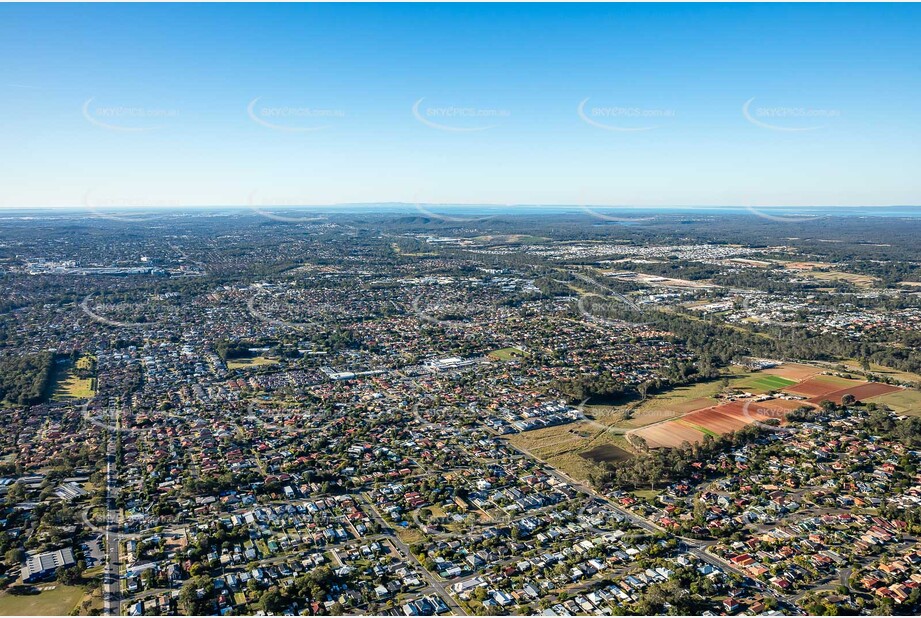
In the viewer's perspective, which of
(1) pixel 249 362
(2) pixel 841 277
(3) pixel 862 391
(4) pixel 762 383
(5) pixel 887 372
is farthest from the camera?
(2) pixel 841 277

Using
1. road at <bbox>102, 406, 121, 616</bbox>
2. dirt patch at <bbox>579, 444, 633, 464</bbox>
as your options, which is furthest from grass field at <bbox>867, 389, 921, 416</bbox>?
road at <bbox>102, 406, 121, 616</bbox>

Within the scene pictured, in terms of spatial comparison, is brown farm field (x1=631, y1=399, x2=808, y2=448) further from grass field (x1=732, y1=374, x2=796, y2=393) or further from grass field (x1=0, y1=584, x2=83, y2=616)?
grass field (x1=0, y1=584, x2=83, y2=616)

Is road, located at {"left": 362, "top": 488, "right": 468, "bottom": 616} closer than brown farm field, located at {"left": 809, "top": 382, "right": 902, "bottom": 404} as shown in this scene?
Yes

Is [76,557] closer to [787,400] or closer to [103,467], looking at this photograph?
[103,467]

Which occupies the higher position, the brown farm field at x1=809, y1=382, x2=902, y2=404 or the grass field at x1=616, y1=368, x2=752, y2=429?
the brown farm field at x1=809, y1=382, x2=902, y2=404

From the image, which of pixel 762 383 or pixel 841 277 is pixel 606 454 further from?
pixel 841 277

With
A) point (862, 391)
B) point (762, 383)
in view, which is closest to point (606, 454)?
point (762, 383)
